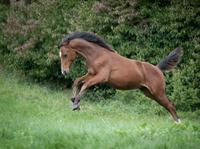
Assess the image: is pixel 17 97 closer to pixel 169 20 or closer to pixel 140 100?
pixel 140 100

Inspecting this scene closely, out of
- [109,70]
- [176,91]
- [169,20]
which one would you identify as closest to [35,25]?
[169,20]

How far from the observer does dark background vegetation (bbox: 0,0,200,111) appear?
63.8 ft

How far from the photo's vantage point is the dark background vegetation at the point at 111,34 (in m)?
19.5

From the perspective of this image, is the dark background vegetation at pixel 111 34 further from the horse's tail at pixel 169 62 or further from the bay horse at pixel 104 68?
the bay horse at pixel 104 68

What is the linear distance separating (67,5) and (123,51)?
4027mm

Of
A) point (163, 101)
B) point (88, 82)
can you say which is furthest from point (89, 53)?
point (163, 101)

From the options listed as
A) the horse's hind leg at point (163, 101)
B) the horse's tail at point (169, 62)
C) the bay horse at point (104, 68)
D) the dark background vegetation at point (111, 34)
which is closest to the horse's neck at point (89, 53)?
the bay horse at point (104, 68)

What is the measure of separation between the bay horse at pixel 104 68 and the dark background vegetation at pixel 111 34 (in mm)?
2948

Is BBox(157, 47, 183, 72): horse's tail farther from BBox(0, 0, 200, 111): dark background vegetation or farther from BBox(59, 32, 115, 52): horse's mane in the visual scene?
BBox(59, 32, 115, 52): horse's mane

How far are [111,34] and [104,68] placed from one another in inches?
281

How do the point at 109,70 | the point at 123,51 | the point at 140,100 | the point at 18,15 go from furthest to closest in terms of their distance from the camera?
1. the point at 18,15
2. the point at 123,51
3. the point at 140,100
4. the point at 109,70

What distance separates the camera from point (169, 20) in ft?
65.9

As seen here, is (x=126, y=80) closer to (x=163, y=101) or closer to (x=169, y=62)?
(x=163, y=101)

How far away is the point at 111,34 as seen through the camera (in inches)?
857
